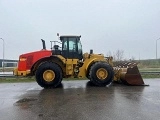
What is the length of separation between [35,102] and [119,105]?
3146 mm

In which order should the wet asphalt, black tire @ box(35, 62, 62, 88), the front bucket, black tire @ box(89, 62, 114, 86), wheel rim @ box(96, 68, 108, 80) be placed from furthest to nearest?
Result: the front bucket < wheel rim @ box(96, 68, 108, 80) < black tire @ box(89, 62, 114, 86) < black tire @ box(35, 62, 62, 88) < the wet asphalt

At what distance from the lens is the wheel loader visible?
15367 mm

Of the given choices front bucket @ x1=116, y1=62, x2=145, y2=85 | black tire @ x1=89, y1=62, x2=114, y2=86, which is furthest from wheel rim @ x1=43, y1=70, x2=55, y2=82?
front bucket @ x1=116, y1=62, x2=145, y2=85

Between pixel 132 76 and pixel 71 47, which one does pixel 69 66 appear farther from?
pixel 132 76

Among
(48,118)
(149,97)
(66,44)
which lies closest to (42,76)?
(66,44)

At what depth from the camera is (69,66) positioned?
52.3ft

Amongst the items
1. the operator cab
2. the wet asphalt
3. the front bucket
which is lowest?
the wet asphalt

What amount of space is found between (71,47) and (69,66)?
121 centimetres

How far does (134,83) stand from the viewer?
51.9 feet

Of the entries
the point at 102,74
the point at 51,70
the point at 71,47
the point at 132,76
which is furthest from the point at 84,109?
the point at 71,47

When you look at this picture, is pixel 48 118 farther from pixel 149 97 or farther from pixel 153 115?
pixel 149 97

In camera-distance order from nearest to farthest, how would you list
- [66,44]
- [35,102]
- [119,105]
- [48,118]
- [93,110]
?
[48,118]
[93,110]
[119,105]
[35,102]
[66,44]

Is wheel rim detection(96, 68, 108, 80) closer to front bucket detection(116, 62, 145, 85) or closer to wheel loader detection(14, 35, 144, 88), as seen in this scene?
wheel loader detection(14, 35, 144, 88)

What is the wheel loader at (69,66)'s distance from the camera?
1537 cm
